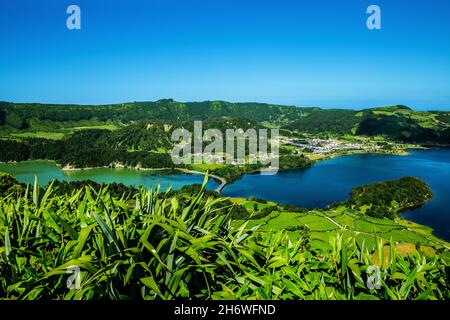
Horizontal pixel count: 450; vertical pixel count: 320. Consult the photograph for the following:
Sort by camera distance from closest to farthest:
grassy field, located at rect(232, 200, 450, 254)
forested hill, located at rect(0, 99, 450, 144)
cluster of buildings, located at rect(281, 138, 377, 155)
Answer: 1. grassy field, located at rect(232, 200, 450, 254)
2. cluster of buildings, located at rect(281, 138, 377, 155)
3. forested hill, located at rect(0, 99, 450, 144)

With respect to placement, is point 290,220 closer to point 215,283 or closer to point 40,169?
point 215,283

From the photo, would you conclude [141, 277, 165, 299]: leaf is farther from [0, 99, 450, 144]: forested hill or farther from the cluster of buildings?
[0, 99, 450, 144]: forested hill

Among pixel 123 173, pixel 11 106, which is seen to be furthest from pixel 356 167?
pixel 11 106

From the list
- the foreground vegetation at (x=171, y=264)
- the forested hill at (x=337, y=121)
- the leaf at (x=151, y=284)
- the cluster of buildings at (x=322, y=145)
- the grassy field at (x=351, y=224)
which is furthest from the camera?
the forested hill at (x=337, y=121)

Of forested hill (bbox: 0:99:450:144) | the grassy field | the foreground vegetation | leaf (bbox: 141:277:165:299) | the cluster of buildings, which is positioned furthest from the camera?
forested hill (bbox: 0:99:450:144)

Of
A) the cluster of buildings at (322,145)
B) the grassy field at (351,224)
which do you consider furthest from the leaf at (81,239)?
the cluster of buildings at (322,145)

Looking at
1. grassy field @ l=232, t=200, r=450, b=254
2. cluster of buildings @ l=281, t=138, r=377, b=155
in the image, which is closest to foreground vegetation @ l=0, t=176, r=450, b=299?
grassy field @ l=232, t=200, r=450, b=254

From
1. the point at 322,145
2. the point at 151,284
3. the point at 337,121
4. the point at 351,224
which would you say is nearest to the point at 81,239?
the point at 151,284

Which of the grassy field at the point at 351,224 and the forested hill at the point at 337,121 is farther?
the forested hill at the point at 337,121

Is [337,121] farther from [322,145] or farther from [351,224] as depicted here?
[351,224]

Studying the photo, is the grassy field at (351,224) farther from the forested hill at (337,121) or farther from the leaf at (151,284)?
the forested hill at (337,121)

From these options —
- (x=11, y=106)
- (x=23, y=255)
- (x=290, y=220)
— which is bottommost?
(x=290, y=220)
